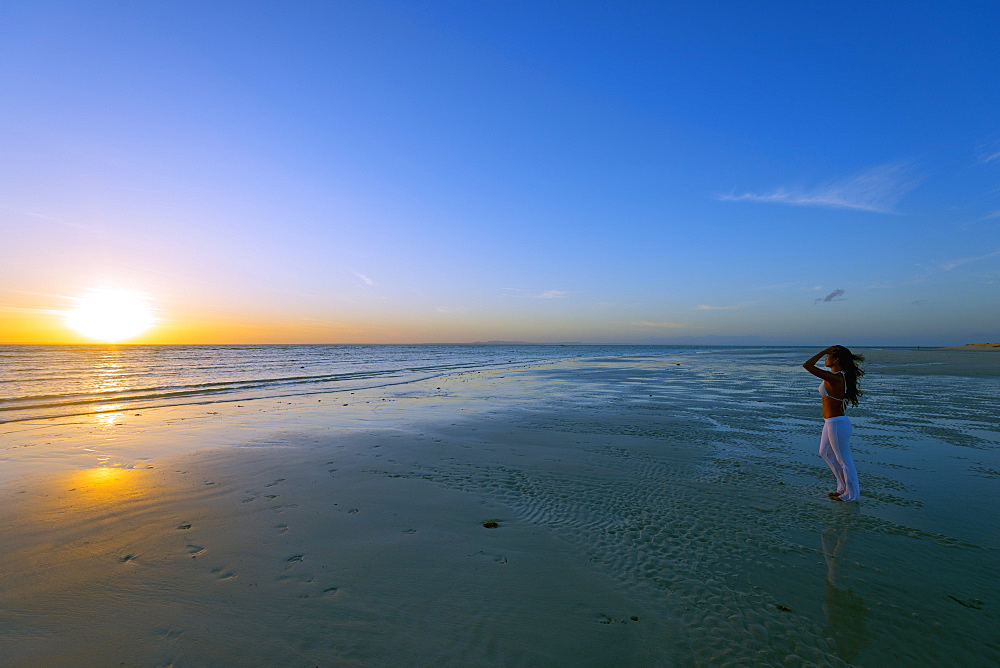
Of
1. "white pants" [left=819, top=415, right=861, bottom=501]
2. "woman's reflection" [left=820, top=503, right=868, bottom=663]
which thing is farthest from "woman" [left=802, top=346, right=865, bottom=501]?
"woman's reflection" [left=820, top=503, right=868, bottom=663]

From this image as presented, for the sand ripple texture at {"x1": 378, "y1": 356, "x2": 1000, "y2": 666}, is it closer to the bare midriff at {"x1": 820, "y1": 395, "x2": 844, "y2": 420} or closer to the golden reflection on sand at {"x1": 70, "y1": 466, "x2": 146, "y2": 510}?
the bare midriff at {"x1": 820, "y1": 395, "x2": 844, "y2": 420}

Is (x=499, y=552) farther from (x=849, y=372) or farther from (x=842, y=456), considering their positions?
(x=849, y=372)

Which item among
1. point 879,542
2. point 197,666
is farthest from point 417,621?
point 879,542

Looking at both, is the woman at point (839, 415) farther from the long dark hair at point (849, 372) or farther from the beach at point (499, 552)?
the beach at point (499, 552)

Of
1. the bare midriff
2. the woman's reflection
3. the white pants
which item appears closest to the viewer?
the woman's reflection

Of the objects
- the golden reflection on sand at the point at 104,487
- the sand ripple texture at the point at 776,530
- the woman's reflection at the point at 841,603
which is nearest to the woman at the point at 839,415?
the sand ripple texture at the point at 776,530

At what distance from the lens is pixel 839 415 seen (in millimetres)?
6848

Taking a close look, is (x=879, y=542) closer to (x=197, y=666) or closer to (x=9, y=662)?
(x=197, y=666)

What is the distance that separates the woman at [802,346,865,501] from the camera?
666cm

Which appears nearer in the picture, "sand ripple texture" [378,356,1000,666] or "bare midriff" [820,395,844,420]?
"sand ripple texture" [378,356,1000,666]

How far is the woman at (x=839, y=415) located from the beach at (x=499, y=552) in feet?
1.25

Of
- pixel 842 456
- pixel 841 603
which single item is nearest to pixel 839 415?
pixel 842 456

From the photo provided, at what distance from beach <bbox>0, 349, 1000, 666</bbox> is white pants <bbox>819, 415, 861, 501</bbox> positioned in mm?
295

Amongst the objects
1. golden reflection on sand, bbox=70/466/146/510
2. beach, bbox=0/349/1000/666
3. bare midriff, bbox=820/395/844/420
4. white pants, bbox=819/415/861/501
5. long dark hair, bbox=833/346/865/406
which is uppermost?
long dark hair, bbox=833/346/865/406
